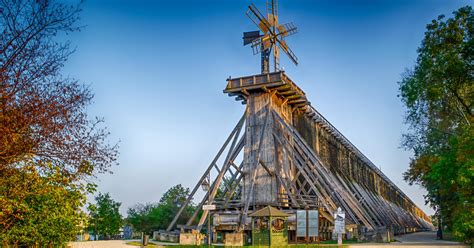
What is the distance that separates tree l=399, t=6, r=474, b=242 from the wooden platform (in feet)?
28.4

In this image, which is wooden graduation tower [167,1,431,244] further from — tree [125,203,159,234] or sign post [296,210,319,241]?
tree [125,203,159,234]

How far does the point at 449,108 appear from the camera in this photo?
25.9m

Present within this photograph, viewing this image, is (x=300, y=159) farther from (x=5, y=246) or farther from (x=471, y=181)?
(x=5, y=246)

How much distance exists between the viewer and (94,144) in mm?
9609

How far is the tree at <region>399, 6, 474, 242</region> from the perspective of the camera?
18844 millimetres

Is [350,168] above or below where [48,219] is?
above

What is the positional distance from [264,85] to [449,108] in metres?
12.7

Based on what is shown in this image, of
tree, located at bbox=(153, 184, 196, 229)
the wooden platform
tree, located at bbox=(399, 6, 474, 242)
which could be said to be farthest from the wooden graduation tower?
tree, located at bbox=(153, 184, 196, 229)

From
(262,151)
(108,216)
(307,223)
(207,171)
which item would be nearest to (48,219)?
(307,223)

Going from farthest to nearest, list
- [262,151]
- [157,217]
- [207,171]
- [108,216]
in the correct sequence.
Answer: [108,216] < [157,217] < [262,151] < [207,171]

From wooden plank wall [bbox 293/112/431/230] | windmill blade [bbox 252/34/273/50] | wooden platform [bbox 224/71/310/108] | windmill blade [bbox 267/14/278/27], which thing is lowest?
wooden plank wall [bbox 293/112/431/230]

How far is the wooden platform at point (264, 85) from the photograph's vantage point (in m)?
31.8

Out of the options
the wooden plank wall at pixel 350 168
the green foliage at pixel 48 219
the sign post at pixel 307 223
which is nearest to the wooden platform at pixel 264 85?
the wooden plank wall at pixel 350 168

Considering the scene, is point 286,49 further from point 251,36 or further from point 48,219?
point 48,219
